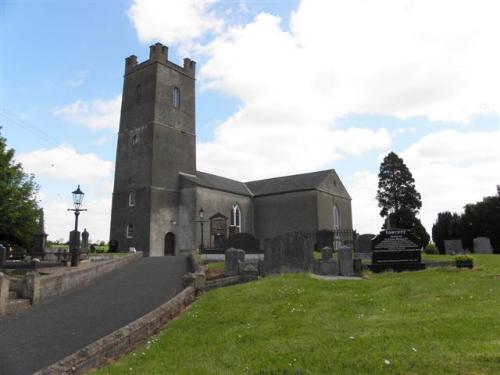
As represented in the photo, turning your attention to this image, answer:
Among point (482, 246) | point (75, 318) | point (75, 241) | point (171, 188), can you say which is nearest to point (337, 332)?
point (75, 318)

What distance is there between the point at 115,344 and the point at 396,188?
4444 centimetres

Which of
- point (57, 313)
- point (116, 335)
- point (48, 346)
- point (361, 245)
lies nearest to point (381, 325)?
point (116, 335)

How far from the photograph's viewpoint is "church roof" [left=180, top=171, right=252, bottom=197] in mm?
37875

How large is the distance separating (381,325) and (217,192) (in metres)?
32.1

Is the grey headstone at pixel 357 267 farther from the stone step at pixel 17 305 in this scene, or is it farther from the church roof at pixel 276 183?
the church roof at pixel 276 183

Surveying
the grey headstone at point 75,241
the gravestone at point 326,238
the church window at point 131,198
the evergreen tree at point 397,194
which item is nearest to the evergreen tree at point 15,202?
the grey headstone at point 75,241

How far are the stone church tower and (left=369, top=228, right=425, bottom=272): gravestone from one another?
21.5 m

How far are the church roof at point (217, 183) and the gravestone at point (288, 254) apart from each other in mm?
20481

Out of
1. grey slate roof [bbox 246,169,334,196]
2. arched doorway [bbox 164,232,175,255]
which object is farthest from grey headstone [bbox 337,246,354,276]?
grey slate roof [bbox 246,169,334,196]

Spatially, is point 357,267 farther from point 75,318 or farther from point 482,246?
point 482,246

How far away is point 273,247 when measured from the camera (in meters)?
17.2

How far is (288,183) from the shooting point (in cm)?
4425

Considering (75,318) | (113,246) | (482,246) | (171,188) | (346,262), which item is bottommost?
(75,318)

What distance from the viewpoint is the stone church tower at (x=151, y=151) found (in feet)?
115
